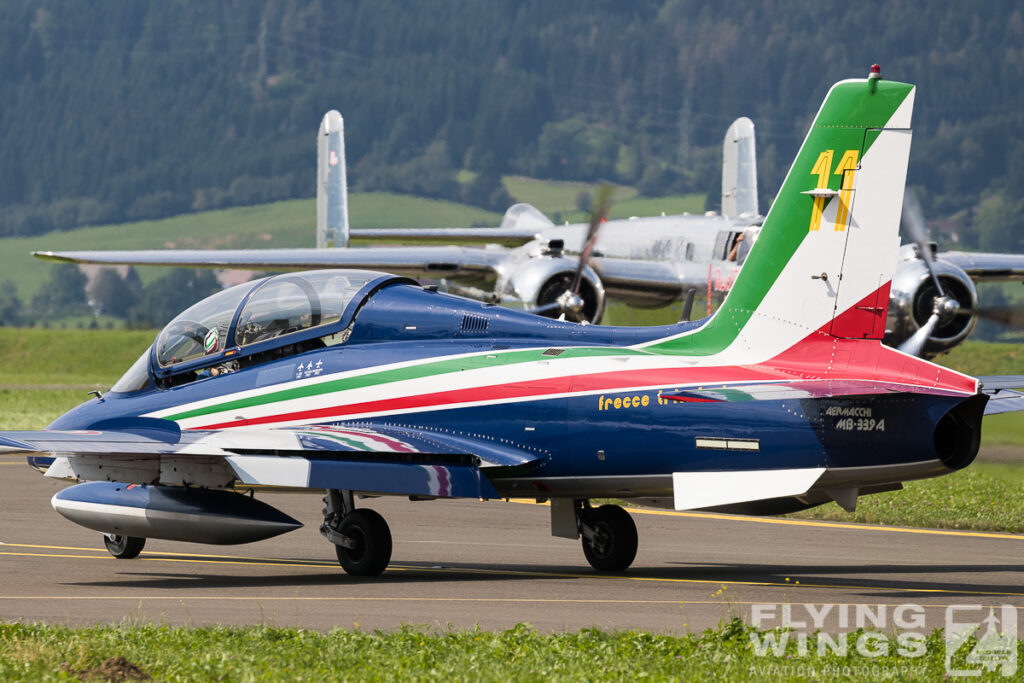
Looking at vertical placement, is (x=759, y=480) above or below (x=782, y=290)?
below

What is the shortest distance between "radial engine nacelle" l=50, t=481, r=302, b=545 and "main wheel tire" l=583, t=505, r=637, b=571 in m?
2.99

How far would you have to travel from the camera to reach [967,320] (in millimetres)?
31125

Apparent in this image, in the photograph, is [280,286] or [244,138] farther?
[244,138]

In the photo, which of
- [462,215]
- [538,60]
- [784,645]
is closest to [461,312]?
[784,645]

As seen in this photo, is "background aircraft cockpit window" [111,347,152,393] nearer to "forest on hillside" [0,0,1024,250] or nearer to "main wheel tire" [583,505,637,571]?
"main wheel tire" [583,505,637,571]

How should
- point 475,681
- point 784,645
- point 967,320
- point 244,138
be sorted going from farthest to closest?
point 244,138 < point 967,320 < point 784,645 < point 475,681

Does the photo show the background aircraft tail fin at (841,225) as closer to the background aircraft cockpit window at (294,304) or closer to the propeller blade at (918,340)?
the background aircraft cockpit window at (294,304)

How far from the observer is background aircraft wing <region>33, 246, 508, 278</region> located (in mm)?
34344

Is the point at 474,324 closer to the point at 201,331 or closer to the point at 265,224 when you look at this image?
the point at 201,331

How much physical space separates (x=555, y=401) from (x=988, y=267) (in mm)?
23581

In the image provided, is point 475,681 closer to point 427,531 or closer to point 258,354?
point 258,354

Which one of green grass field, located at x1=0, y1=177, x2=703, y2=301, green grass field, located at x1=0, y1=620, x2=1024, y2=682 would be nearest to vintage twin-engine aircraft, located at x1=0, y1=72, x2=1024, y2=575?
green grass field, located at x1=0, y1=620, x2=1024, y2=682

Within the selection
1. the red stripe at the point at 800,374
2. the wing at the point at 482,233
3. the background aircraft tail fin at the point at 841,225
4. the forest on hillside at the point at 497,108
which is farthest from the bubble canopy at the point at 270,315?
the forest on hillside at the point at 497,108

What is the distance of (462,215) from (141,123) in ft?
213
